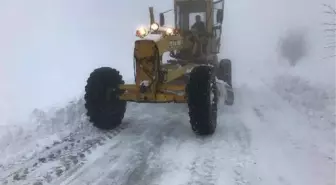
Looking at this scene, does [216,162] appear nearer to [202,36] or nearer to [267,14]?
[202,36]

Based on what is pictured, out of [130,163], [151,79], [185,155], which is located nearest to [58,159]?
[130,163]

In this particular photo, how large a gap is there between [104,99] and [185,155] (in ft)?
7.92

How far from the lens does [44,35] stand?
46.4 m

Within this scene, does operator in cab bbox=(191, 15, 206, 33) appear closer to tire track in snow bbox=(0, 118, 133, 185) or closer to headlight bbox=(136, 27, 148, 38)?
headlight bbox=(136, 27, 148, 38)

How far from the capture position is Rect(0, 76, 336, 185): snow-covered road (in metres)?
5.50

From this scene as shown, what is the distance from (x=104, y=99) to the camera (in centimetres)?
812

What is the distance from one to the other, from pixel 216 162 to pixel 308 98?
21.2 ft

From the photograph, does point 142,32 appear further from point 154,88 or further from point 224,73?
point 224,73

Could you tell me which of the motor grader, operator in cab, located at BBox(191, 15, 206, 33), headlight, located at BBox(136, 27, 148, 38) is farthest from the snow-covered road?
operator in cab, located at BBox(191, 15, 206, 33)

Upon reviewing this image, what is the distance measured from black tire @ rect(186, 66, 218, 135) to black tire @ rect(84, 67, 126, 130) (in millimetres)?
A: 1618

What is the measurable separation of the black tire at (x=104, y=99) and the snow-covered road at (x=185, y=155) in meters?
0.22

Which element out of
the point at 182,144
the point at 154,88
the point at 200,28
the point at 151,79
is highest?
the point at 200,28

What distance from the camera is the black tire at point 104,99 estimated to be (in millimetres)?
7965

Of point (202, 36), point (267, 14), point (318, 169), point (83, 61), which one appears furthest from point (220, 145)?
point (267, 14)
